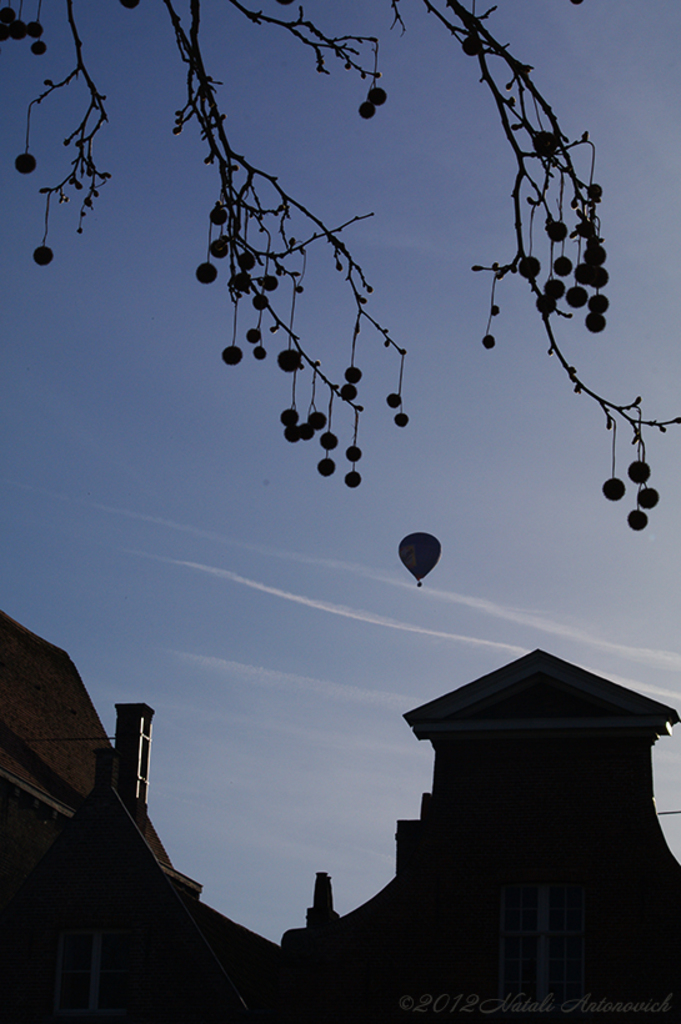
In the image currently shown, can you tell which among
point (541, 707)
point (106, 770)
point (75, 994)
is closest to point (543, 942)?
point (541, 707)

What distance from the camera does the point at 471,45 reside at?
5.14m

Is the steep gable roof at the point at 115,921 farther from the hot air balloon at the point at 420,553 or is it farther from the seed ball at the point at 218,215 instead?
the seed ball at the point at 218,215

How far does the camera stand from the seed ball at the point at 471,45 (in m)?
5.12

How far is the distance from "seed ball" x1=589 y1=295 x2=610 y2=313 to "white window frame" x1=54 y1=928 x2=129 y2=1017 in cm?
1681

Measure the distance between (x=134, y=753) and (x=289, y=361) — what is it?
20.2 metres

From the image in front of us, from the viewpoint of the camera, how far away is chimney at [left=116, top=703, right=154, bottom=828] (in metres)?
24.4

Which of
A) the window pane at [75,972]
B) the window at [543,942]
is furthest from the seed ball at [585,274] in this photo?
the window pane at [75,972]

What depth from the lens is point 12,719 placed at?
27.8 meters

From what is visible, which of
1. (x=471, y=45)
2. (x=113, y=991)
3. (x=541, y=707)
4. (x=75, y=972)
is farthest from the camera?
(x=75, y=972)

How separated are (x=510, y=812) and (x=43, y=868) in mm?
7923

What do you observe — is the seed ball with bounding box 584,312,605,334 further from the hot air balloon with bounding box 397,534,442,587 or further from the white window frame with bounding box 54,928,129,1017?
the hot air balloon with bounding box 397,534,442,587

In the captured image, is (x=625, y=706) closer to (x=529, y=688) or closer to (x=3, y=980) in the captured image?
(x=529, y=688)

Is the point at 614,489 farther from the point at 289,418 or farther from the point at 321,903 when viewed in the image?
the point at 321,903

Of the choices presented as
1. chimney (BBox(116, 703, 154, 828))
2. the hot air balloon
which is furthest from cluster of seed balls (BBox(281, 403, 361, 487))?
the hot air balloon
